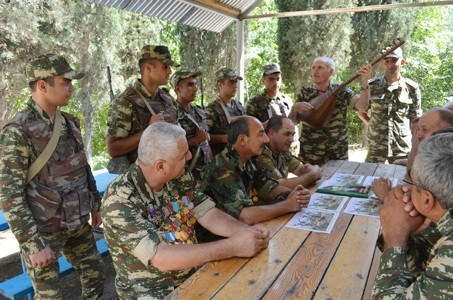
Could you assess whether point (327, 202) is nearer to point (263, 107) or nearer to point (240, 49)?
point (263, 107)

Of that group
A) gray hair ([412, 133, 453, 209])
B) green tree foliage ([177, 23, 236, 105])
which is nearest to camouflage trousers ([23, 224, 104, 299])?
gray hair ([412, 133, 453, 209])

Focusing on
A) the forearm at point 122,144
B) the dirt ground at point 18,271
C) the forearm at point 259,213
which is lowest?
the dirt ground at point 18,271

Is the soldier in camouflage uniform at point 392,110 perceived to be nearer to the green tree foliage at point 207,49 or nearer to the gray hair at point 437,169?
the gray hair at point 437,169

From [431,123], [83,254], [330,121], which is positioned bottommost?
[83,254]

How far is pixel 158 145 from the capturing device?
171 centimetres

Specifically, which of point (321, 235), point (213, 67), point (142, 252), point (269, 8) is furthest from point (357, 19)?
point (142, 252)

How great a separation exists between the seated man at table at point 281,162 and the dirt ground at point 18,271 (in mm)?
1649

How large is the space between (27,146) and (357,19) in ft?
29.7

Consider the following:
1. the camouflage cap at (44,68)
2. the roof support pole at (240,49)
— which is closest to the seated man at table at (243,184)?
the camouflage cap at (44,68)

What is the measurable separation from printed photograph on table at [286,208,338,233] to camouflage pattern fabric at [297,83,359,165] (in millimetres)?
1819

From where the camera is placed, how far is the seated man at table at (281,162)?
9.12 ft

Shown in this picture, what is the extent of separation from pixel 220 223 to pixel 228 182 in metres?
0.41

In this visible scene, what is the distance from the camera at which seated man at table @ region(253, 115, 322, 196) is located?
109 inches

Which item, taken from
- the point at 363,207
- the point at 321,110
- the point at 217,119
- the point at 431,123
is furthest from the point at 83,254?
the point at 321,110
